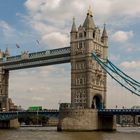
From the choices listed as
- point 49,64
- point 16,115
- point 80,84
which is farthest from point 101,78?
point 16,115

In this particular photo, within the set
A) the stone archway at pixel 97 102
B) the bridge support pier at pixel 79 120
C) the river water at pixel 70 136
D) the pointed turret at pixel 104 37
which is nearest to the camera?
the river water at pixel 70 136

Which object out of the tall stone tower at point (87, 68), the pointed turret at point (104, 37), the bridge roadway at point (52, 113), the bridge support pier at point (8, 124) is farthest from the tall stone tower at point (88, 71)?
the bridge support pier at point (8, 124)

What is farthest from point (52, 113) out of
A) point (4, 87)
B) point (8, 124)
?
point (4, 87)

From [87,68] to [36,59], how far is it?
19682 mm

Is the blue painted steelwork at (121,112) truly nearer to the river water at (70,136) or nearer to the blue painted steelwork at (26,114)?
the river water at (70,136)

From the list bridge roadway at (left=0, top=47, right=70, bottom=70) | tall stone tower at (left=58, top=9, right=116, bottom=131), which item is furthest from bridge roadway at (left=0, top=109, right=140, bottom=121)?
bridge roadway at (left=0, top=47, right=70, bottom=70)

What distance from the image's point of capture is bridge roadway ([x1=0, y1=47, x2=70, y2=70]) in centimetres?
10994

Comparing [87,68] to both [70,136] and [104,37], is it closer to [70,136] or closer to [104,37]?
[104,37]

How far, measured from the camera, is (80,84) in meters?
105

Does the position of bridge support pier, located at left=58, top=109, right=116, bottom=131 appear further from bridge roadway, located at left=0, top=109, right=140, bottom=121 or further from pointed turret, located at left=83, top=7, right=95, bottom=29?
pointed turret, located at left=83, top=7, right=95, bottom=29

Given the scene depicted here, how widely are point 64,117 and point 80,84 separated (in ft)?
50.5

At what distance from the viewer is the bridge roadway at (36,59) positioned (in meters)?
110

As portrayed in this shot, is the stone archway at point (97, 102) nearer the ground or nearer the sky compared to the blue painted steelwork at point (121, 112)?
nearer the sky

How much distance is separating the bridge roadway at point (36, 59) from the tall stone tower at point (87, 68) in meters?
4.10
